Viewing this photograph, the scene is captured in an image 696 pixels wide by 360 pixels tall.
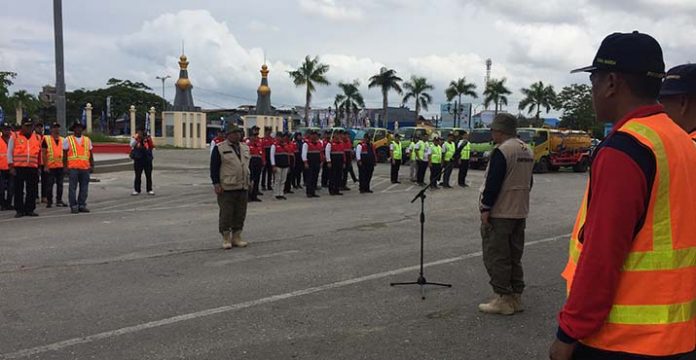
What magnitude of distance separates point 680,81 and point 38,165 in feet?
42.2

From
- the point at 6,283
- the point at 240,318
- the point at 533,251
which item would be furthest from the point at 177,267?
the point at 533,251

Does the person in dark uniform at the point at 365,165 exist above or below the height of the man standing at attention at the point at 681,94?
Answer: below

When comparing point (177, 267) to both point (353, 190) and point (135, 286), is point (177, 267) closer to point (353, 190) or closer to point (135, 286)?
point (135, 286)

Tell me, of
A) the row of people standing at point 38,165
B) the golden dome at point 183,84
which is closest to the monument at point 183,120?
the golden dome at point 183,84

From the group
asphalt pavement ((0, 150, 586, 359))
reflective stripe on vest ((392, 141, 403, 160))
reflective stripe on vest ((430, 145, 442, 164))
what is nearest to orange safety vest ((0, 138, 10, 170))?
asphalt pavement ((0, 150, 586, 359))

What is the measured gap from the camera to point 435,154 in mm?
20719

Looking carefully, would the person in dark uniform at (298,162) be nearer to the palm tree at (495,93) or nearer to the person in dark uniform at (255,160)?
the person in dark uniform at (255,160)

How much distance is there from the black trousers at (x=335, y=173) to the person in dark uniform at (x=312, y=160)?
582 mm

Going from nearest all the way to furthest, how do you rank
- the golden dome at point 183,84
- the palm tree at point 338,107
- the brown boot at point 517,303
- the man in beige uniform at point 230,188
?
the brown boot at point 517,303, the man in beige uniform at point 230,188, the golden dome at point 183,84, the palm tree at point 338,107

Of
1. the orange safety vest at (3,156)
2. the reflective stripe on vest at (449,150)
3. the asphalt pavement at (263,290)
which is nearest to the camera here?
the asphalt pavement at (263,290)

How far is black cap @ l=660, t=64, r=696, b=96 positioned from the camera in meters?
2.90

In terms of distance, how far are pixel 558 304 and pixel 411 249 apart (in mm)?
2964

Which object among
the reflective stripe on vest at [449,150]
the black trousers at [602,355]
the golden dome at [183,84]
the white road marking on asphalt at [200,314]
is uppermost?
the golden dome at [183,84]

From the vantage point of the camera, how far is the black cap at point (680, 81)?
2896 millimetres
